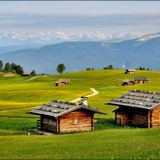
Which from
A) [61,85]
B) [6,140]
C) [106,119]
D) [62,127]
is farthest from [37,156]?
[61,85]

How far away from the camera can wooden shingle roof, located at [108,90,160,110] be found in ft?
179

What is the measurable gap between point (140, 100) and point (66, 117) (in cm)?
1095

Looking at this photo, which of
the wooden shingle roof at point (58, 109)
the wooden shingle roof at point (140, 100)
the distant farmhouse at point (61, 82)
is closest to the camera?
the wooden shingle roof at point (58, 109)

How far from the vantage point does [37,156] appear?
97.7 feet

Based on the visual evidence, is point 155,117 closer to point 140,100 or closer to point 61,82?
point 140,100

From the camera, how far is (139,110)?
5588cm

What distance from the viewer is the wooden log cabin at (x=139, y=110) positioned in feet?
179

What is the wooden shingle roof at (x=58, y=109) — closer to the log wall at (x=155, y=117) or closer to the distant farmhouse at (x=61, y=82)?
the log wall at (x=155, y=117)

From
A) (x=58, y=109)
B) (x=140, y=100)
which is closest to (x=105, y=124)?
(x=140, y=100)

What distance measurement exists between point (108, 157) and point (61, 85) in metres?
115

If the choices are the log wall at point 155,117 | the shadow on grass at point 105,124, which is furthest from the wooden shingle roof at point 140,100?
the shadow on grass at point 105,124

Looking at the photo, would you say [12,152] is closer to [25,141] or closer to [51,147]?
[51,147]

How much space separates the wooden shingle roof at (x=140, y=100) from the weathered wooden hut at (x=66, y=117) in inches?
250

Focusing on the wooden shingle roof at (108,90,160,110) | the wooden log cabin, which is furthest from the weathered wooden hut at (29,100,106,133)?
the wooden shingle roof at (108,90,160,110)
